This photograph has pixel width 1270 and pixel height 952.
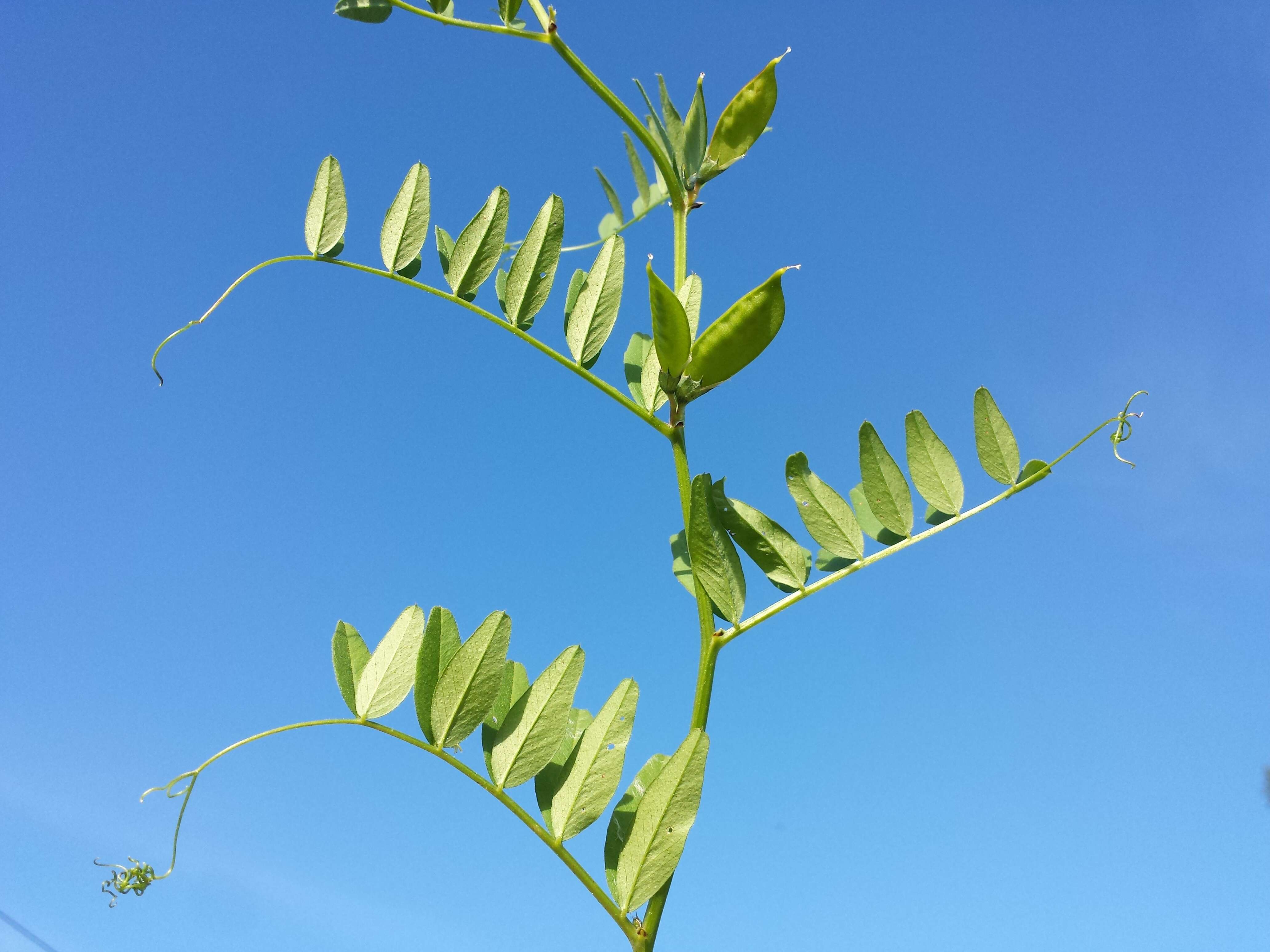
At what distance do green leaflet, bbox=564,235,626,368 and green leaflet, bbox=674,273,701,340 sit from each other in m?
0.09

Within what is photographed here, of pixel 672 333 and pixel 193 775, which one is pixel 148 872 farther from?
pixel 672 333

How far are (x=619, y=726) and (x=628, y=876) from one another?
147 mm

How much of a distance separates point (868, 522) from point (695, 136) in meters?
0.55

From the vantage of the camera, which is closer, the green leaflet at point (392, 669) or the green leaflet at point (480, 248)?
the green leaflet at point (392, 669)

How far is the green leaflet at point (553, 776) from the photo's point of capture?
0.98m

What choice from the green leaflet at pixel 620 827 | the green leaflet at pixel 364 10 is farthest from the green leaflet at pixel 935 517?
the green leaflet at pixel 364 10

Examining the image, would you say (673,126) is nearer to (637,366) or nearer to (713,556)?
(637,366)

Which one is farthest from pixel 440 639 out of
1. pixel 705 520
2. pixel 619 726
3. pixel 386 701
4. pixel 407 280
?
pixel 407 280

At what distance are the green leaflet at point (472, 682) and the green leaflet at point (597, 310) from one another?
0.39 m

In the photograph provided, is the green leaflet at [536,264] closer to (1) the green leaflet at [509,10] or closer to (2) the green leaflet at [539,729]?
(1) the green leaflet at [509,10]

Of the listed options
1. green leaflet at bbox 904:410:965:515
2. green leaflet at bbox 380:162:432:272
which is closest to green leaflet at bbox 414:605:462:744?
green leaflet at bbox 380:162:432:272

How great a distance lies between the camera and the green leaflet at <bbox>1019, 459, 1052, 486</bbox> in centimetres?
113

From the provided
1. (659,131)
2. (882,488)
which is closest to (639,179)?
(659,131)

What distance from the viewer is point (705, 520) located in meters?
0.96
